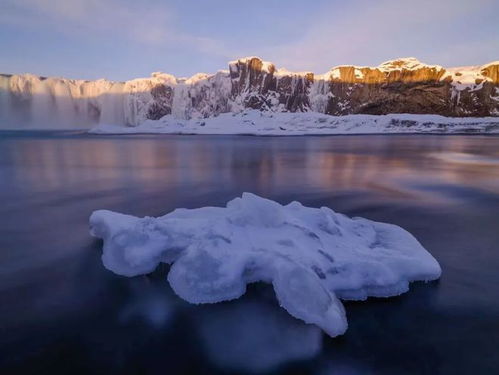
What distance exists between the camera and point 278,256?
3652 mm

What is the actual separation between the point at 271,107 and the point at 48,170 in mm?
84873

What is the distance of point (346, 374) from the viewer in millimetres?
2463

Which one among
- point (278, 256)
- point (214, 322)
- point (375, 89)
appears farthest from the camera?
point (375, 89)

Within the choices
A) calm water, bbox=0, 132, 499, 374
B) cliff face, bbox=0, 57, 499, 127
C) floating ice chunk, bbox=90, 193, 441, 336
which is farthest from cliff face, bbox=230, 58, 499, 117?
floating ice chunk, bbox=90, 193, 441, 336

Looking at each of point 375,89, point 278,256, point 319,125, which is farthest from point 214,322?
point 375,89

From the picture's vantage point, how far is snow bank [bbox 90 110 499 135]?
223 feet

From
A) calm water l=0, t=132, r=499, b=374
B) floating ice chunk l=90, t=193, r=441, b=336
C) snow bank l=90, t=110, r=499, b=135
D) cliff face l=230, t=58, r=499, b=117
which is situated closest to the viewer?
calm water l=0, t=132, r=499, b=374

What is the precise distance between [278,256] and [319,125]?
7478 cm

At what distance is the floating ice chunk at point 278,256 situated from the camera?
3.19 metres

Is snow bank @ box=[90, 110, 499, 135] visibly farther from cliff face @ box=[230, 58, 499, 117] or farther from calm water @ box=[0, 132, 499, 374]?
calm water @ box=[0, 132, 499, 374]

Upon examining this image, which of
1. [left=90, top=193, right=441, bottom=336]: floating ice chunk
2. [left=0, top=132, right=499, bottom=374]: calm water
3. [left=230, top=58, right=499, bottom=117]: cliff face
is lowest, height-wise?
[left=0, top=132, right=499, bottom=374]: calm water

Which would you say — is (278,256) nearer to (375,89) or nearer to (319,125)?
(319,125)

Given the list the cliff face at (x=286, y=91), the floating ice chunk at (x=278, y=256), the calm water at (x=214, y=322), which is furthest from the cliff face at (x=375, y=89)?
the floating ice chunk at (x=278, y=256)

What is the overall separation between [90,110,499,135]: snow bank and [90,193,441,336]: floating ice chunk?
62.6 metres
